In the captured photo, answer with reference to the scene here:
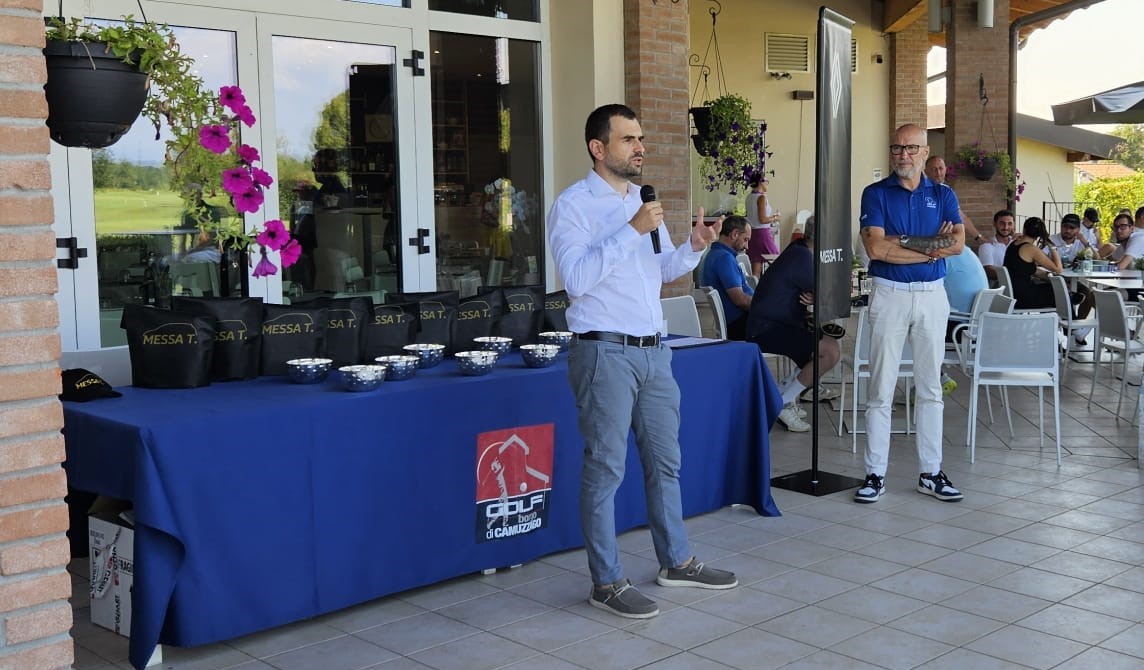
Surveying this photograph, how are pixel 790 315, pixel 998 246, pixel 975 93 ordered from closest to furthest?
pixel 790 315 → pixel 998 246 → pixel 975 93

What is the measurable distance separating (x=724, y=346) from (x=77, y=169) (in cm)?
305

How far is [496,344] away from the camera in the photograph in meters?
4.79

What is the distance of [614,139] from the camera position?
3.84 m

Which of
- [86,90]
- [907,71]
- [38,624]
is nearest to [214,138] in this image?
[86,90]

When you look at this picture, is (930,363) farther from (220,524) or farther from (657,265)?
(220,524)

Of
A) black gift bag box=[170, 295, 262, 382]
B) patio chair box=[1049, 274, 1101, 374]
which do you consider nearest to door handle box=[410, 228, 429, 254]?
black gift bag box=[170, 295, 262, 382]

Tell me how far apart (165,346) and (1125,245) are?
10.5 m

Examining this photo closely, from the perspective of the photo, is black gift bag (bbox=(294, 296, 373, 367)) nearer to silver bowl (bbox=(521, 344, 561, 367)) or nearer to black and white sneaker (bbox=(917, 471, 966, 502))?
silver bowl (bbox=(521, 344, 561, 367))

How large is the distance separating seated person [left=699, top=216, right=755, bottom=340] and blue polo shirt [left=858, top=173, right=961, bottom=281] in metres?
2.03

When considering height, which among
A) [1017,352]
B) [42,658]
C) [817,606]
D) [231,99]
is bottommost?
[817,606]

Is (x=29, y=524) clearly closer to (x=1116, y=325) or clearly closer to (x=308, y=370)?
(x=308, y=370)

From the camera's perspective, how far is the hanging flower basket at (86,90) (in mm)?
2621

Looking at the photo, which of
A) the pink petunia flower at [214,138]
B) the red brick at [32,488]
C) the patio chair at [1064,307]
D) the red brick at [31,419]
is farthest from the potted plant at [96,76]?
the patio chair at [1064,307]

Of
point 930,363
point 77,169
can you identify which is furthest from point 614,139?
point 77,169
